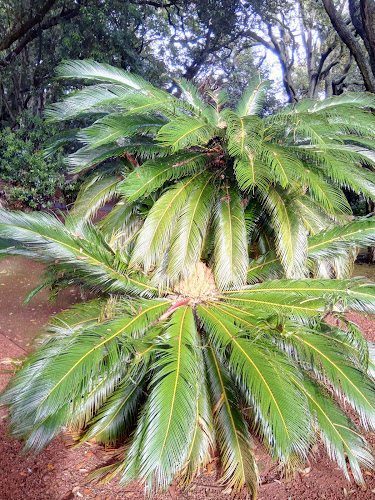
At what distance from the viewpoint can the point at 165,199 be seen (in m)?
3.23

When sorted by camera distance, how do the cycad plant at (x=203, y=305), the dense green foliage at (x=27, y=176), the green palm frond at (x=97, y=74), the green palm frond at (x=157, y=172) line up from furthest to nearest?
the dense green foliage at (x=27, y=176)
the green palm frond at (x=97, y=74)
the green palm frond at (x=157, y=172)
the cycad plant at (x=203, y=305)

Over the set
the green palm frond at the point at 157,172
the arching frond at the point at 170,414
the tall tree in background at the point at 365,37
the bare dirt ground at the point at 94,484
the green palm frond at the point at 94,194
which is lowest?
the bare dirt ground at the point at 94,484

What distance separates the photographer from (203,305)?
3.17 m

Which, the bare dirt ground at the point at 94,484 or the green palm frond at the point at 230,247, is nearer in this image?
the bare dirt ground at the point at 94,484

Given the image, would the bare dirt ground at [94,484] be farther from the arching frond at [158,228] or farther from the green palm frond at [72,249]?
the arching frond at [158,228]

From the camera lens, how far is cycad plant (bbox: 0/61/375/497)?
2389 mm

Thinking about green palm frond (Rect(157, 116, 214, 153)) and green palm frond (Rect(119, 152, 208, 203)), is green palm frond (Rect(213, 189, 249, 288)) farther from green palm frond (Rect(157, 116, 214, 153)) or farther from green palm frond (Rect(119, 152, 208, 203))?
green palm frond (Rect(157, 116, 214, 153))

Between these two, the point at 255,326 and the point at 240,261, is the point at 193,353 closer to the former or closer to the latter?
the point at 255,326

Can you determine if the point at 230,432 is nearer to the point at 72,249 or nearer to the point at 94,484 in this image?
the point at 94,484

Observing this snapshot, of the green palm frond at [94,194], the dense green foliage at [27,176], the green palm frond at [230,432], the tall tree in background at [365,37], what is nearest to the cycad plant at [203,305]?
the green palm frond at [230,432]

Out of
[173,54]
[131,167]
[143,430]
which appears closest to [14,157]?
[131,167]

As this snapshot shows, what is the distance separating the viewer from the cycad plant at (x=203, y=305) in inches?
94.0

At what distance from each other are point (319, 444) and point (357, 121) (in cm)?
264

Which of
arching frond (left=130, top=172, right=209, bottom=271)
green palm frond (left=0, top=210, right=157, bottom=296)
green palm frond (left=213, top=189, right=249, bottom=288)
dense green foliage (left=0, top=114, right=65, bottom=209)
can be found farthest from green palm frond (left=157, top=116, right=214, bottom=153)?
dense green foliage (left=0, top=114, right=65, bottom=209)
